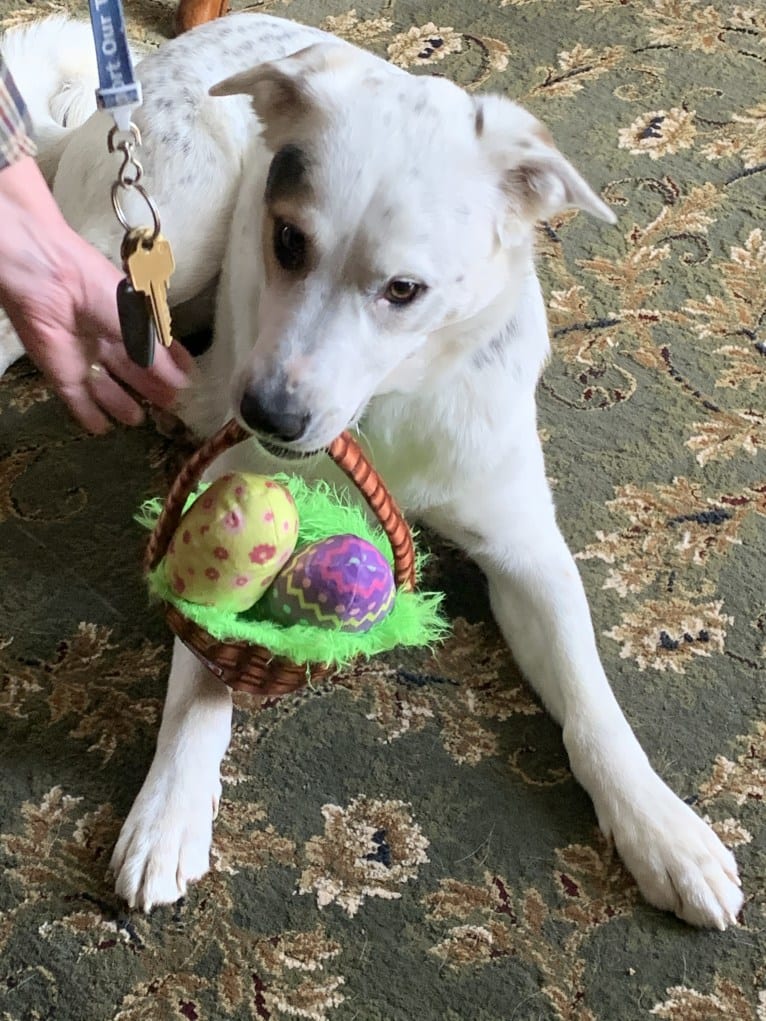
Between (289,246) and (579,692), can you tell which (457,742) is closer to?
(579,692)

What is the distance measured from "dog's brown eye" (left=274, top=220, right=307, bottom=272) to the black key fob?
0.58 feet

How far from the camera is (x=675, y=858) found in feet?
4.51

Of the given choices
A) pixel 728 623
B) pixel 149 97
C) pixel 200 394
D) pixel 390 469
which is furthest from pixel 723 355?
pixel 149 97

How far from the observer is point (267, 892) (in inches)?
54.4

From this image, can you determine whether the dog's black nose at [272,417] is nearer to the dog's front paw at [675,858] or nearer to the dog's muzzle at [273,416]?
the dog's muzzle at [273,416]

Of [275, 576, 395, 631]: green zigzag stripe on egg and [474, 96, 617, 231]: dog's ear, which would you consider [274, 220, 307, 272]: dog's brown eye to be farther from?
[275, 576, 395, 631]: green zigzag stripe on egg

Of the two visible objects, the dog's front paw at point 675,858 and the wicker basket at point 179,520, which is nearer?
the wicker basket at point 179,520

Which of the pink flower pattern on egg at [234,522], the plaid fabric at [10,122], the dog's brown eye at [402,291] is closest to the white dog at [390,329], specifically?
the dog's brown eye at [402,291]

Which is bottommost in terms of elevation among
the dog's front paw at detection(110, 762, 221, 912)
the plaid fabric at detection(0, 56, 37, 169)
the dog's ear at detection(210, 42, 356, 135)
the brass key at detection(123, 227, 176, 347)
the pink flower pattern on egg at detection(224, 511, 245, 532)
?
the dog's front paw at detection(110, 762, 221, 912)

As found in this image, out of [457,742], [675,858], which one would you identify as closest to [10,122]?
[457,742]

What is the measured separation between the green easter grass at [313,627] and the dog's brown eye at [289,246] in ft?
0.85

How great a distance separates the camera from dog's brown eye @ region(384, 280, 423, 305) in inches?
48.7

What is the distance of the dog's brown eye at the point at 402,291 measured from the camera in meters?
1.24

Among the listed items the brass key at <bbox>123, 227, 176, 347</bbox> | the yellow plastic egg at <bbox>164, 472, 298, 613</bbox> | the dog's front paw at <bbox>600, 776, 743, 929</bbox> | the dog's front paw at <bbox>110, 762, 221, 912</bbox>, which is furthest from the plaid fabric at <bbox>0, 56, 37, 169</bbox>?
the dog's front paw at <bbox>600, 776, 743, 929</bbox>
